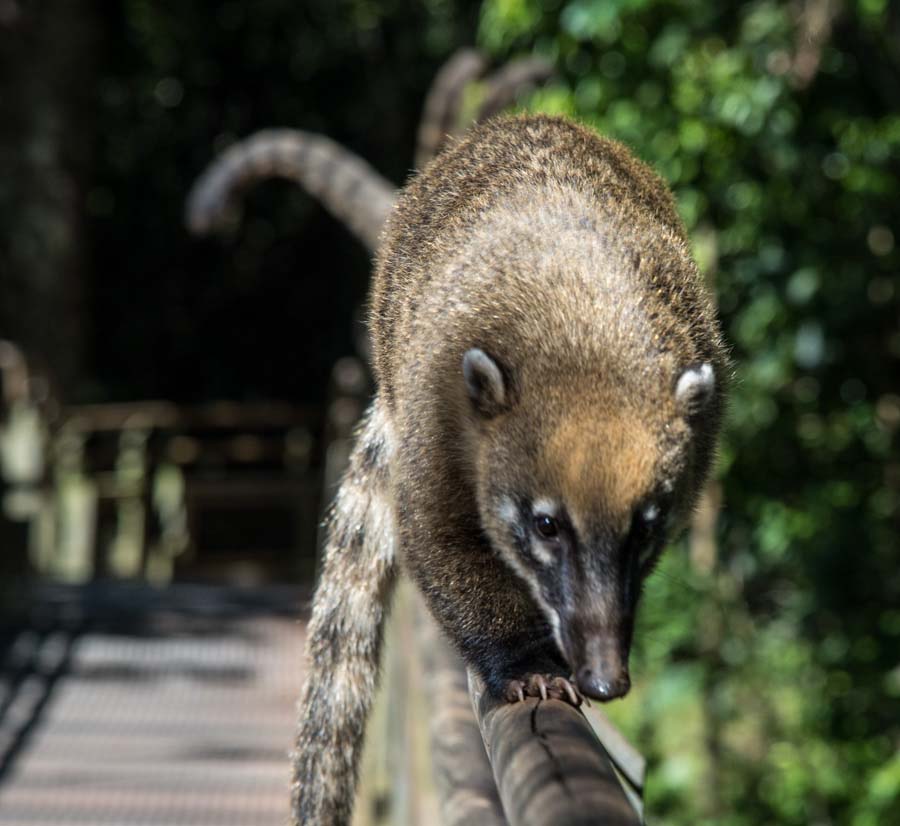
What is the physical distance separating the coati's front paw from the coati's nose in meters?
0.14

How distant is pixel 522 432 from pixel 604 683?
45 cm

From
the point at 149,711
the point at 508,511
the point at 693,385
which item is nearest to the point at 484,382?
the point at 508,511

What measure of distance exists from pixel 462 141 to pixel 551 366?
0.96 m

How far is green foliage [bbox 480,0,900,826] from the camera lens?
437cm

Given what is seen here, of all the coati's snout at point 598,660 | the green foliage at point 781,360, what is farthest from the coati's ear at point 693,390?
the green foliage at point 781,360

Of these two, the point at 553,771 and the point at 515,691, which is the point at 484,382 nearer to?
the point at 515,691

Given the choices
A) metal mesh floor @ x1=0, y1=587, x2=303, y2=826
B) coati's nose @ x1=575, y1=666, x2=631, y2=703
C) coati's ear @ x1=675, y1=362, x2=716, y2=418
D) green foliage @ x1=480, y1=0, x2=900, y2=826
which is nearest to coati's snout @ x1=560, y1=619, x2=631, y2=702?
coati's nose @ x1=575, y1=666, x2=631, y2=703

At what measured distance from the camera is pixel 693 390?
6.98 feet

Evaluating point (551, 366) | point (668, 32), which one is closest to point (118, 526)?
point (668, 32)

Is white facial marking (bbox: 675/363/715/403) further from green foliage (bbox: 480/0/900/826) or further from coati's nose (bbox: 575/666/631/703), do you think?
green foliage (bbox: 480/0/900/826)

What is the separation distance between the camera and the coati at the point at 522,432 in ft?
6.52

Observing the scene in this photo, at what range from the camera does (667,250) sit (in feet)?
7.94

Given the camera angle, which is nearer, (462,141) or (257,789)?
(462,141)

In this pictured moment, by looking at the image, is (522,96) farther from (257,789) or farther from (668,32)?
(257,789)
